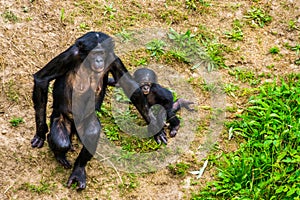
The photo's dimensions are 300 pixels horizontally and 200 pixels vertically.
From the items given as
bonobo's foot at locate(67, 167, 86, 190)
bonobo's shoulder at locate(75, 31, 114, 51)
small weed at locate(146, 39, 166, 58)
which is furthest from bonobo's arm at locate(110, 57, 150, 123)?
small weed at locate(146, 39, 166, 58)

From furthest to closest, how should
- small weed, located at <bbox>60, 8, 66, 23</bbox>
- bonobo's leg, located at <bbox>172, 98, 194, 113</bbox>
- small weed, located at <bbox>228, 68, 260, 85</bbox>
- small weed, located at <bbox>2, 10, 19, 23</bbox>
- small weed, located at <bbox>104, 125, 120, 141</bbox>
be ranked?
small weed, located at <bbox>60, 8, 66, 23</bbox>
small weed, located at <bbox>2, 10, 19, 23</bbox>
small weed, located at <bbox>228, 68, 260, 85</bbox>
bonobo's leg, located at <bbox>172, 98, 194, 113</bbox>
small weed, located at <bbox>104, 125, 120, 141</bbox>

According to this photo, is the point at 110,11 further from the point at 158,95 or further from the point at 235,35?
the point at 158,95

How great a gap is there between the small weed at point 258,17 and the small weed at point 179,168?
2.72 metres

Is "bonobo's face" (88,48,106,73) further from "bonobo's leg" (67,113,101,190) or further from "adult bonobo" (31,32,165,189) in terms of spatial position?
"bonobo's leg" (67,113,101,190)

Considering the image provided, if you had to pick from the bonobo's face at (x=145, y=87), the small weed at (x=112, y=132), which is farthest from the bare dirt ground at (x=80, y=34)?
the bonobo's face at (x=145, y=87)

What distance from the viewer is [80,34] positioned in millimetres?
7262

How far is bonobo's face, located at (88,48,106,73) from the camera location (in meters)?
5.01

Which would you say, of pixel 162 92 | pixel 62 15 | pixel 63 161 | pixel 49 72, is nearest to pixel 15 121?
pixel 63 161

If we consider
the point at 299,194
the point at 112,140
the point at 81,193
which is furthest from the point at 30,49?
the point at 299,194

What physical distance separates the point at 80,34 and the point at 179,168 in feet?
7.97

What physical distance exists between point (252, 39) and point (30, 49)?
2.94 meters

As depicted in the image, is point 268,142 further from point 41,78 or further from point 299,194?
point 41,78

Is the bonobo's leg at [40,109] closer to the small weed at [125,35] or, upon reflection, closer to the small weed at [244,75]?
the small weed at [125,35]

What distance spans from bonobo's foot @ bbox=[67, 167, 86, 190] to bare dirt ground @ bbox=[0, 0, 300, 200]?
0.07 metres
